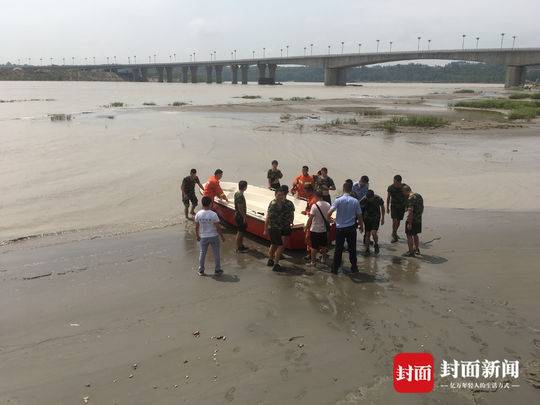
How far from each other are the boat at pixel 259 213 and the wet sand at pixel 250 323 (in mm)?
651

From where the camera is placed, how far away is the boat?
30.4ft

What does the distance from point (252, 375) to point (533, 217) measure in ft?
31.4

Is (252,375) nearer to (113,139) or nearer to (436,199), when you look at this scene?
(436,199)

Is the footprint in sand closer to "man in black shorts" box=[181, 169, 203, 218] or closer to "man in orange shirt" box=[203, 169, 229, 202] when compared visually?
"man in orange shirt" box=[203, 169, 229, 202]

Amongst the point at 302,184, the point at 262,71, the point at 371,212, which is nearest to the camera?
the point at 371,212

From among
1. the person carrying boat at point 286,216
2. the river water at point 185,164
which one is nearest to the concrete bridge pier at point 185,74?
the river water at point 185,164

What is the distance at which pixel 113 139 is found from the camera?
26.8m

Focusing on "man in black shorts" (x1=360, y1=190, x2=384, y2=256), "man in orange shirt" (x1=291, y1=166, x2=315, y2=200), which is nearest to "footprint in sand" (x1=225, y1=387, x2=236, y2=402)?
"man in black shorts" (x1=360, y1=190, x2=384, y2=256)

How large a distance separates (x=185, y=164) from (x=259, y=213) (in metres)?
9.51

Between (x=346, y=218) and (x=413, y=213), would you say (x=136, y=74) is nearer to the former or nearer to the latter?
(x=413, y=213)

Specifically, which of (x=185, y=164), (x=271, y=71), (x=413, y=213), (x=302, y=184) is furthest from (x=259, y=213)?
(x=271, y=71)

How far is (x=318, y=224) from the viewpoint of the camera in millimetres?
8305

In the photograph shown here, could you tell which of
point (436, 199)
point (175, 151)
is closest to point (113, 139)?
point (175, 151)

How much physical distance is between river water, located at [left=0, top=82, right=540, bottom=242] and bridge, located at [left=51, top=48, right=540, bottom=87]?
72728mm
